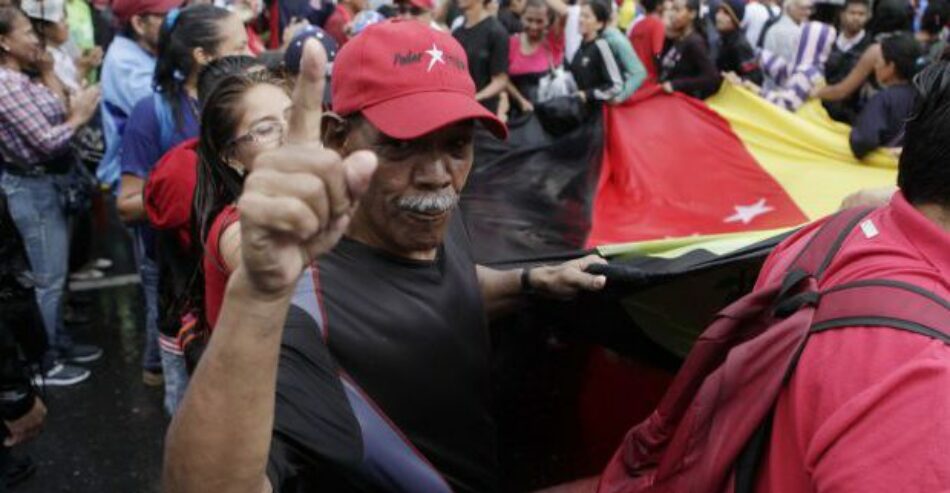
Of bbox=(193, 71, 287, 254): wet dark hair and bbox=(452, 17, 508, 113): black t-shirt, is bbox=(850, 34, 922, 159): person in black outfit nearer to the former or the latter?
bbox=(452, 17, 508, 113): black t-shirt

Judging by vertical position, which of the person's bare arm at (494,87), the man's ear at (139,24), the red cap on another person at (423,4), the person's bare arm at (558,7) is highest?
the man's ear at (139,24)

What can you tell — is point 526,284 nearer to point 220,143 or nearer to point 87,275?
point 220,143

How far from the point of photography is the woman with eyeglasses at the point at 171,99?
11.6ft

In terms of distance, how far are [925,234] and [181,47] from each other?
306cm

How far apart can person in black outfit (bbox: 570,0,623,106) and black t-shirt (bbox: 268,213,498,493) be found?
173 inches

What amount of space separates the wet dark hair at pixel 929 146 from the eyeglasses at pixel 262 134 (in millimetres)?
1628

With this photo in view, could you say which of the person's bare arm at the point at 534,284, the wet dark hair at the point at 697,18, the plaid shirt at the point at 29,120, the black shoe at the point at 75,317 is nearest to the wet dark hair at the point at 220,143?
the person's bare arm at the point at 534,284

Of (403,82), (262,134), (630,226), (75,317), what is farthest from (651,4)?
(403,82)

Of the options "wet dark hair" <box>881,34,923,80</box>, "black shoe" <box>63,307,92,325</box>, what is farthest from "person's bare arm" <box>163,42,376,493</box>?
"black shoe" <box>63,307,92,325</box>

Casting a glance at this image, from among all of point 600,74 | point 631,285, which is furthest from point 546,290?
point 600,74

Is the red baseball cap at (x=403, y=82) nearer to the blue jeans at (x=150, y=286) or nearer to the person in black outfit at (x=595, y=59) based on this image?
the blue jeans at (x=150, y=286)

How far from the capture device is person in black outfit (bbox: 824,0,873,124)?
5.32 m

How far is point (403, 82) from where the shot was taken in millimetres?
1645

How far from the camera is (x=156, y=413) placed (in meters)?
4.26
